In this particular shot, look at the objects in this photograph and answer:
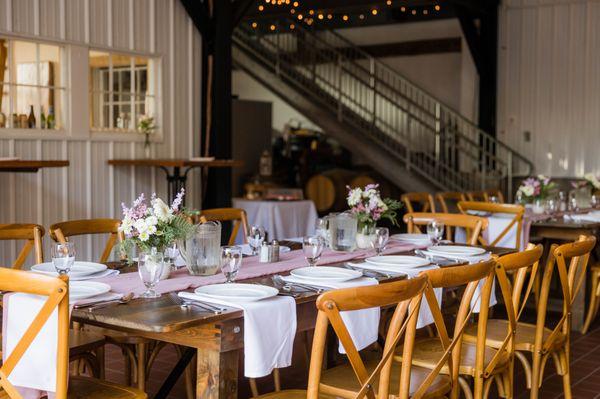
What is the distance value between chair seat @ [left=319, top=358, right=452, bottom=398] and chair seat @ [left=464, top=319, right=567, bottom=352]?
556 millimetres

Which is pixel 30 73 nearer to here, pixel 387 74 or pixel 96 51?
pixel 96 51

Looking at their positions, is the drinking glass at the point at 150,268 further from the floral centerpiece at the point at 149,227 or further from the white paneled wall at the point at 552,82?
the white paneled wall at the point at 552,82

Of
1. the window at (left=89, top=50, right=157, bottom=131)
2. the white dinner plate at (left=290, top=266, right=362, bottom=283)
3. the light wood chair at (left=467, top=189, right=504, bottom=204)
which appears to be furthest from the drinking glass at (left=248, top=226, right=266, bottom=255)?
the light wood chair at (left=467, top=189, right=504, bottom=204)

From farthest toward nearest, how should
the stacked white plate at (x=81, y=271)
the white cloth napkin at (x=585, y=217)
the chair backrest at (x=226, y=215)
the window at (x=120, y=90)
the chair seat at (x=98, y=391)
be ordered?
the window at (x=120, y=90), the white cloth napkin at (x=585, y=217), the chair backrest at (x=226, y=215), the stacked white plate at (x=81, y=271), the chair seat at (x=98, y=391)

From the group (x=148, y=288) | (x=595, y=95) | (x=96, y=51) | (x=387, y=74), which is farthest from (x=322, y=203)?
(x=148, y=288)

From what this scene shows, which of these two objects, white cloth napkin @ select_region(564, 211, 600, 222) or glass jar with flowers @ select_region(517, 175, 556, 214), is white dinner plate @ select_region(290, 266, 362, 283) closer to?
white cloth napkin @ select_region(564, 211, 600, 222)

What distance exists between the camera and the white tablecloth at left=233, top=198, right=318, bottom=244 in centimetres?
866

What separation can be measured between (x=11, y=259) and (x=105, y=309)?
442 cm

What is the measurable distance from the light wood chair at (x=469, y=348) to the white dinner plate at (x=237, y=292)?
57 centimetres

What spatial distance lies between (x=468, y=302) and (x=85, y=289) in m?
1.44

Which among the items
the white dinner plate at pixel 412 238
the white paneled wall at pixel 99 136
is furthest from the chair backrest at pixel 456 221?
the white paneled wall at pixel 99 136

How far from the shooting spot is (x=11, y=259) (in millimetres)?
6828

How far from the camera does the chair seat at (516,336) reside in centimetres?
374

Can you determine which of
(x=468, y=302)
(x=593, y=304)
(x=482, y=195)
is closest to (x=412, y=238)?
(x=468, y=302)
